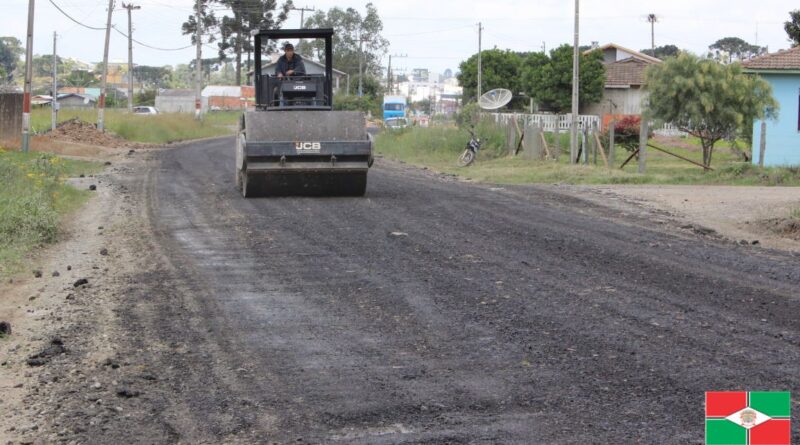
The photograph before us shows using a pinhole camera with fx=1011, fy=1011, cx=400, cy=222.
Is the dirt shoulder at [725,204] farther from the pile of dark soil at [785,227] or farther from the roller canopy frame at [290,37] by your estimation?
the roller canopy frame at [290,37]

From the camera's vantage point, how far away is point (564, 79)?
53.8 m

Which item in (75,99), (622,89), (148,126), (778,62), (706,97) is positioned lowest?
(148,126)

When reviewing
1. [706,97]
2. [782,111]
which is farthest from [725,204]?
[782,111]

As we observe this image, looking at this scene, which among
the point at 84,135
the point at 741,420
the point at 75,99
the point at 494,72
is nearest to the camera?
the point at 741,420

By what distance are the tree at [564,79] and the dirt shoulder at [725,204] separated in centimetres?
3199

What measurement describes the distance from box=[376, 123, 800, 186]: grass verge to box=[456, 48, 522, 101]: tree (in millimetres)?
29351

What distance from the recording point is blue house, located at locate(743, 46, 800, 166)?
3016 centimetres

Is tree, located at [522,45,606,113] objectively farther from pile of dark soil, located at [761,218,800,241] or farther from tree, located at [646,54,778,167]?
pile of dark soil, located at [761,218,800,241]

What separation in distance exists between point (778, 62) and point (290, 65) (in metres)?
17.8

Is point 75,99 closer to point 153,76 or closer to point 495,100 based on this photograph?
point 153,76

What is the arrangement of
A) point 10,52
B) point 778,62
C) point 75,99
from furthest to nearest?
point 10,52 → point 75,99 → point 778,62

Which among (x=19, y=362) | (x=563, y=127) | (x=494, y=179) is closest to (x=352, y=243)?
(x=19, y=362)

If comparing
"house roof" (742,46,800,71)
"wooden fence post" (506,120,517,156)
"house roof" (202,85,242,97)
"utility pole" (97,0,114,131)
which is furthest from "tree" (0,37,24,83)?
"house roof" (742,46,800,71)

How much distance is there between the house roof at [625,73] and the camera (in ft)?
187
